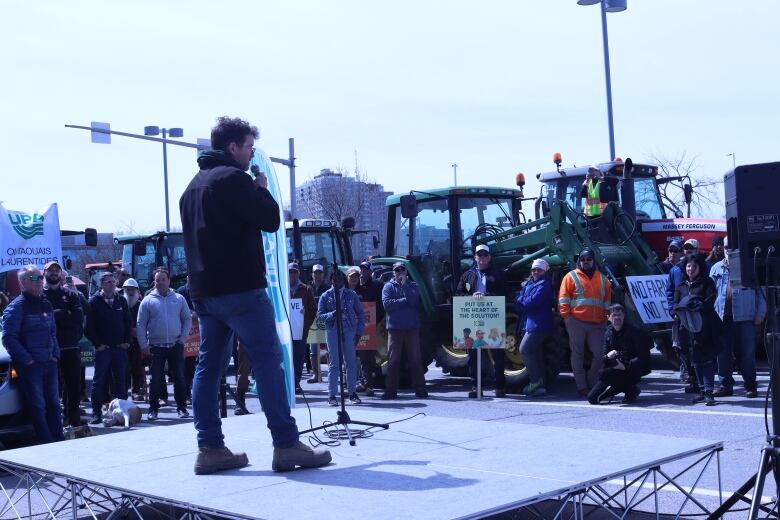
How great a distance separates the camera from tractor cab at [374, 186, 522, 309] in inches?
578

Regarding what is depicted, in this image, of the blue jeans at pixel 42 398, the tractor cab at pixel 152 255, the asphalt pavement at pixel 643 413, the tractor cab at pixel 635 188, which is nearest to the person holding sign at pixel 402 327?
the asphalt pavement at pixel 643 413

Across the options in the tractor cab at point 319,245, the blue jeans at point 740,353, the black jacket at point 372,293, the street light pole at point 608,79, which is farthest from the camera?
the street light pole at point 608,79

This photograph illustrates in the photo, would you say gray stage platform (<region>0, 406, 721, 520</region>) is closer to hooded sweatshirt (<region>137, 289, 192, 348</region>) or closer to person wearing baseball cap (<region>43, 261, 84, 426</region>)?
person wearing baseball cap (<region>43, 261, 84, 426</region>)

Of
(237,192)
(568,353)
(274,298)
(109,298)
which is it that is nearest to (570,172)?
(568,353)

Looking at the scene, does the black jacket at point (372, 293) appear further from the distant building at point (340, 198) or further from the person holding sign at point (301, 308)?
the distant building at point (340, 198)

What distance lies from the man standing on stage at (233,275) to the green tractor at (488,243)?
8.13m

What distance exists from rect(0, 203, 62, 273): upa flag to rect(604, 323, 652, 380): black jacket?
7.61 m

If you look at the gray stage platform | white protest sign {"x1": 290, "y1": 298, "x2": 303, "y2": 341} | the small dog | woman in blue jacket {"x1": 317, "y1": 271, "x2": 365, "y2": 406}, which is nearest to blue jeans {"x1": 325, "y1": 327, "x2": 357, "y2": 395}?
woman in blue jacket {"x1": 317, "y1": 271, "x2": 365, "y2": 406}

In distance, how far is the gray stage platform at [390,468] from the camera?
4668 millimetres

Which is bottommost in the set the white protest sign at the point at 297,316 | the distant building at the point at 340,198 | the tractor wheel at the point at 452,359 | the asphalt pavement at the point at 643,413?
the asphalt pavement at the point at 643,413

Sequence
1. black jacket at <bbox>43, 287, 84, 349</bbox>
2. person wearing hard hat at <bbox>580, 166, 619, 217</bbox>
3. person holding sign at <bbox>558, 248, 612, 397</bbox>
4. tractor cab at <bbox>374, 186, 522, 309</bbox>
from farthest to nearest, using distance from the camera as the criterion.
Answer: tractor cab at <bbox>374, 186, 522, 309</bbox> → person wearing hard hat at <bbox>580, 166, 619, 217</bbox> → person holding sign at <bbox>558, 248, 612, 397</bbox> → black jacket at <bbox>43, 287, 84, 349</bbox>

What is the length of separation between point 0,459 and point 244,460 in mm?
1932

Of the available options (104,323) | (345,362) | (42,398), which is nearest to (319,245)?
(345,362)

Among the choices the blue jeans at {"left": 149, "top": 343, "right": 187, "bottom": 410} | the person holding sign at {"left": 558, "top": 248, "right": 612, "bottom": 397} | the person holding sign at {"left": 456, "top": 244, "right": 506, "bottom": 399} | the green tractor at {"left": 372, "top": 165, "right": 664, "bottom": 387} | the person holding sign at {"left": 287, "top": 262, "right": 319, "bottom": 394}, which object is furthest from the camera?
the person holding sign at {"left": 287, "top": 262, "right": 319, "bottom": 394}
